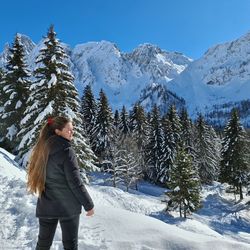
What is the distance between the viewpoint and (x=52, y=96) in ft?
77.6

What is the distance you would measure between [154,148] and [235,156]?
12167mm

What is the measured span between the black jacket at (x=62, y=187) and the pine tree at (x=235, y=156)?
145ft

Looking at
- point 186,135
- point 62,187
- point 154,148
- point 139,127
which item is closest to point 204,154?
point 186,135

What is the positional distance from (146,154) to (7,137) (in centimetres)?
3010

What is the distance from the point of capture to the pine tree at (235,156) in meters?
48.1

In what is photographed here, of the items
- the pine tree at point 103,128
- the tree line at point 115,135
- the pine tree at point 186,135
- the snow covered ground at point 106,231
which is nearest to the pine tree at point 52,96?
the tree line at point 115,135

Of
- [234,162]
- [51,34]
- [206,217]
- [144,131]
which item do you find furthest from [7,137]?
[144,131]

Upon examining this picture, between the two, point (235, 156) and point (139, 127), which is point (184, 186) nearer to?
point (235, 156)

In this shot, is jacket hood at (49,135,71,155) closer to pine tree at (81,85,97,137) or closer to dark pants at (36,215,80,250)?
Result: dark pants at (36,215,80,250)

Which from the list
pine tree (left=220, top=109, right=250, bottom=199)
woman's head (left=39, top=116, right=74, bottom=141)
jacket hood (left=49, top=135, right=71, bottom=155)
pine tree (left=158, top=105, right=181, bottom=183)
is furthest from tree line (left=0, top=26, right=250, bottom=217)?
jacket hood (left=49, top=135, right=71, bottom=155)

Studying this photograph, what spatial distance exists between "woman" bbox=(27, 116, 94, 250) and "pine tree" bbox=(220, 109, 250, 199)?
1741 inches

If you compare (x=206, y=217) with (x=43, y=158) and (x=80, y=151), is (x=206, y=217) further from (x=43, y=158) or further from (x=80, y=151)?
(x=43, y=158)

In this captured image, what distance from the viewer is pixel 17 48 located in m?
31.6

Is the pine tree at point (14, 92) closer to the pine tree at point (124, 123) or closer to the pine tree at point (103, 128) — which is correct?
the pine tree at point (103, 128)
